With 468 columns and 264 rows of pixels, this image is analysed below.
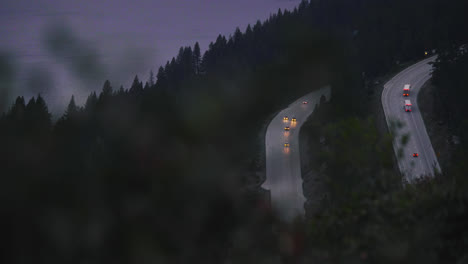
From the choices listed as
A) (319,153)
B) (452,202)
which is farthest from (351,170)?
(452,202)

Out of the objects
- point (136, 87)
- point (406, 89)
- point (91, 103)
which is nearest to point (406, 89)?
point (406, 89)

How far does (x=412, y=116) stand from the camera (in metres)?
26.0

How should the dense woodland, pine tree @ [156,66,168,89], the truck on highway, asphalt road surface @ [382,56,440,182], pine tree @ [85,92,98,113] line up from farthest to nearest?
the truck on highway < asphalt road surface @ [382,56,440,182] < pine tree @ [156,66,168,89] < pine tree @ [85,92,98,113] < the dense woodland

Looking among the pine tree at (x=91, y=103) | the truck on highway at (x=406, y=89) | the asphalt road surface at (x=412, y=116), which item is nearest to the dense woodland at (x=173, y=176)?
the pine tree at (x=91, y=103)

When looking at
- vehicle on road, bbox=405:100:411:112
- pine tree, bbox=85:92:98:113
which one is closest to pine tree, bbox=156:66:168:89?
pine tree, bbox=85:92:98:113

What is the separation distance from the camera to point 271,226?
102 inches

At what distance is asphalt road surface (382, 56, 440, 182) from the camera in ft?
68.1

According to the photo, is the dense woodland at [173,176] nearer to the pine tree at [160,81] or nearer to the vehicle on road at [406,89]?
the pine tree at [160,81]

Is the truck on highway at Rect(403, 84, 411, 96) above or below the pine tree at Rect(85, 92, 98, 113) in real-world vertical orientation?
above

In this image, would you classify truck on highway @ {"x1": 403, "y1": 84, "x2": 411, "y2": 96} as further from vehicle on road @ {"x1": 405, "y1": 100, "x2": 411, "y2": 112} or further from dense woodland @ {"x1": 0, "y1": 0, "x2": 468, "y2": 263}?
Result: dense woodland @ {"x1": 0, "y1": 0, "x2": 468, "y2": 263}

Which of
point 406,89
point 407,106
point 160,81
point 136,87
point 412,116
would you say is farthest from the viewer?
point 406,89

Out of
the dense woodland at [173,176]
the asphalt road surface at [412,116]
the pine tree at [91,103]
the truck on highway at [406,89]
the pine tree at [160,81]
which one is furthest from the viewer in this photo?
the truck on highway at [406,89]

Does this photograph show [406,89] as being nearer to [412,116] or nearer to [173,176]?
[412,116]

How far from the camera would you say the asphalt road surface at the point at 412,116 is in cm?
2077
